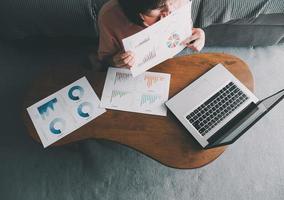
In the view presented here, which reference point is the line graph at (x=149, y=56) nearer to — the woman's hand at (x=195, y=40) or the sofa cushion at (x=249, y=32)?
the woman's hand at (x=195, y=40)

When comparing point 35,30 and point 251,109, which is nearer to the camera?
point 251,109

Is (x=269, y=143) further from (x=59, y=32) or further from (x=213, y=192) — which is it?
(x=59, y=32)

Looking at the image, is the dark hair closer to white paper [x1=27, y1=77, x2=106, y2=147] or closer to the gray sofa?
white paper [x1=27, y1=77, x2=106, y2=147]

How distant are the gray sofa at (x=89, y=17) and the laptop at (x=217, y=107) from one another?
40 centimetres

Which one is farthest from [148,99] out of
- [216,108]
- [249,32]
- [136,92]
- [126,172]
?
[249,32]

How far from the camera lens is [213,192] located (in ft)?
4.82

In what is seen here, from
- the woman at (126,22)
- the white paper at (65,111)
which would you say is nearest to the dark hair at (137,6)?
the woman at (126,22)

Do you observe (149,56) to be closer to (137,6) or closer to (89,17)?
(137,6)

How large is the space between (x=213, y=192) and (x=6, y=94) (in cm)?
133

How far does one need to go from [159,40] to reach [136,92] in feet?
0.79

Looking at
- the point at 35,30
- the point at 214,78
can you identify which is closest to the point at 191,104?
the point at 214,78

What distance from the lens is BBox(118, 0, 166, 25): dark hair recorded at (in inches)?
33.2

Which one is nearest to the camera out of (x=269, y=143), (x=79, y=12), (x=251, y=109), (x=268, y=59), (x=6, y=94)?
(x=251, y=109)

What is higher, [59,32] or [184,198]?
[59,32]
